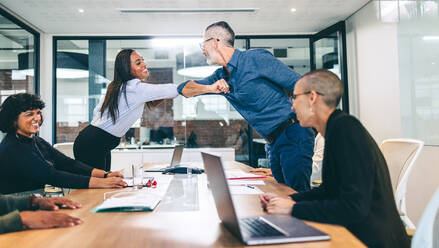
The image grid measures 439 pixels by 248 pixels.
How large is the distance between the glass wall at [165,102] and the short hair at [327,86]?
4252 mm

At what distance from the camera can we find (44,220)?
41.1 inches

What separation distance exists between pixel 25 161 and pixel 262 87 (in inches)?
56.1

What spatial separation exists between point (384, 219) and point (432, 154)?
265 centimetres

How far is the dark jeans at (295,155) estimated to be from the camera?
1783 mm

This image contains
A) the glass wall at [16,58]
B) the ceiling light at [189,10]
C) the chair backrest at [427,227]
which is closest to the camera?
the chair backrest at [427,227]

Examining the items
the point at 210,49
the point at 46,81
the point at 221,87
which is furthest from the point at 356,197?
the point at 46,81

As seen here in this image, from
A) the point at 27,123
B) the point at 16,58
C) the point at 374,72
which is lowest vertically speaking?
the point at 27,123

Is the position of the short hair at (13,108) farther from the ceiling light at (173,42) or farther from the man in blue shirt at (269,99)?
the ceiling light at (173,42)

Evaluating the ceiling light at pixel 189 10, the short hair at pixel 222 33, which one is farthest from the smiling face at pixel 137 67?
the ceiling light at pixel 189 10

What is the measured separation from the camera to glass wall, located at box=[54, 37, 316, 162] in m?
5.52

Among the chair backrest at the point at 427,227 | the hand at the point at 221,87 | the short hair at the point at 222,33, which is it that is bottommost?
the chair backrest at the point at 427,227

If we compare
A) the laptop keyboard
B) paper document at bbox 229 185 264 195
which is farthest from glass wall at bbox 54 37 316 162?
the laptop keyboard

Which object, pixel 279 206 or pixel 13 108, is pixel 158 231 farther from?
pixel 13 108

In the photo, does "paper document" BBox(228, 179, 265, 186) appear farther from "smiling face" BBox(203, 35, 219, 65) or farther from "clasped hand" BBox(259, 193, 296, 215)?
"smiling face" BBox(203, 35, 219, 65)
